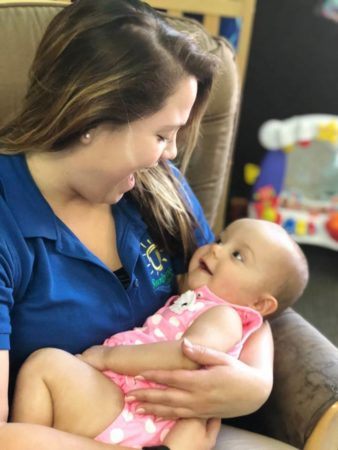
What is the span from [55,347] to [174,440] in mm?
268

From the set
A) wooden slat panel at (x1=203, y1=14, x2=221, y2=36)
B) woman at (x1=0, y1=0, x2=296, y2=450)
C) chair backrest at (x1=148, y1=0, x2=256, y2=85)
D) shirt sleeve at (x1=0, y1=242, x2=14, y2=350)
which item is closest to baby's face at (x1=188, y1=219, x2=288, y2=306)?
woman at (x1=0, y1=0, x2=296, y2=450)

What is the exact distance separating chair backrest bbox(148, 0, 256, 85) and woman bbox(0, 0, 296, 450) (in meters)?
0.85

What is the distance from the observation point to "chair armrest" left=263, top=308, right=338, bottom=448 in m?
1.09

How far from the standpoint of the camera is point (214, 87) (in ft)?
3.89

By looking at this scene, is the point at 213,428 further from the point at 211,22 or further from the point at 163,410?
the point at 211,22

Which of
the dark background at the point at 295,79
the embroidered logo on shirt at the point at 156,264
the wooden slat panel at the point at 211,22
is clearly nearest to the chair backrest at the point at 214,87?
the embroidered logo on shirt at the point at 156,264

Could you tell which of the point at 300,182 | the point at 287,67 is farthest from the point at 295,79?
the point at 300,182

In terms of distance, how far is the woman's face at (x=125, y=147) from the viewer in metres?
0.94

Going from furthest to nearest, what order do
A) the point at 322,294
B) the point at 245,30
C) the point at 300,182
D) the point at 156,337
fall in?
the point at 300,182
the point at 322,294
the point at 245,30
the point at 156,337

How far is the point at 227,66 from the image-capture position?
4.63 feet

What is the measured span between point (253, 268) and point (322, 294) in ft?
4.54

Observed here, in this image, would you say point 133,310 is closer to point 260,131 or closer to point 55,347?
point 55,347

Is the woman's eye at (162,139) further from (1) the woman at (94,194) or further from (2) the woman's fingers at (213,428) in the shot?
(2) the woman's fingers at (213,428)

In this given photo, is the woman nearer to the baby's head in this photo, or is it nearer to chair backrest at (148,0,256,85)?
the baby's head
